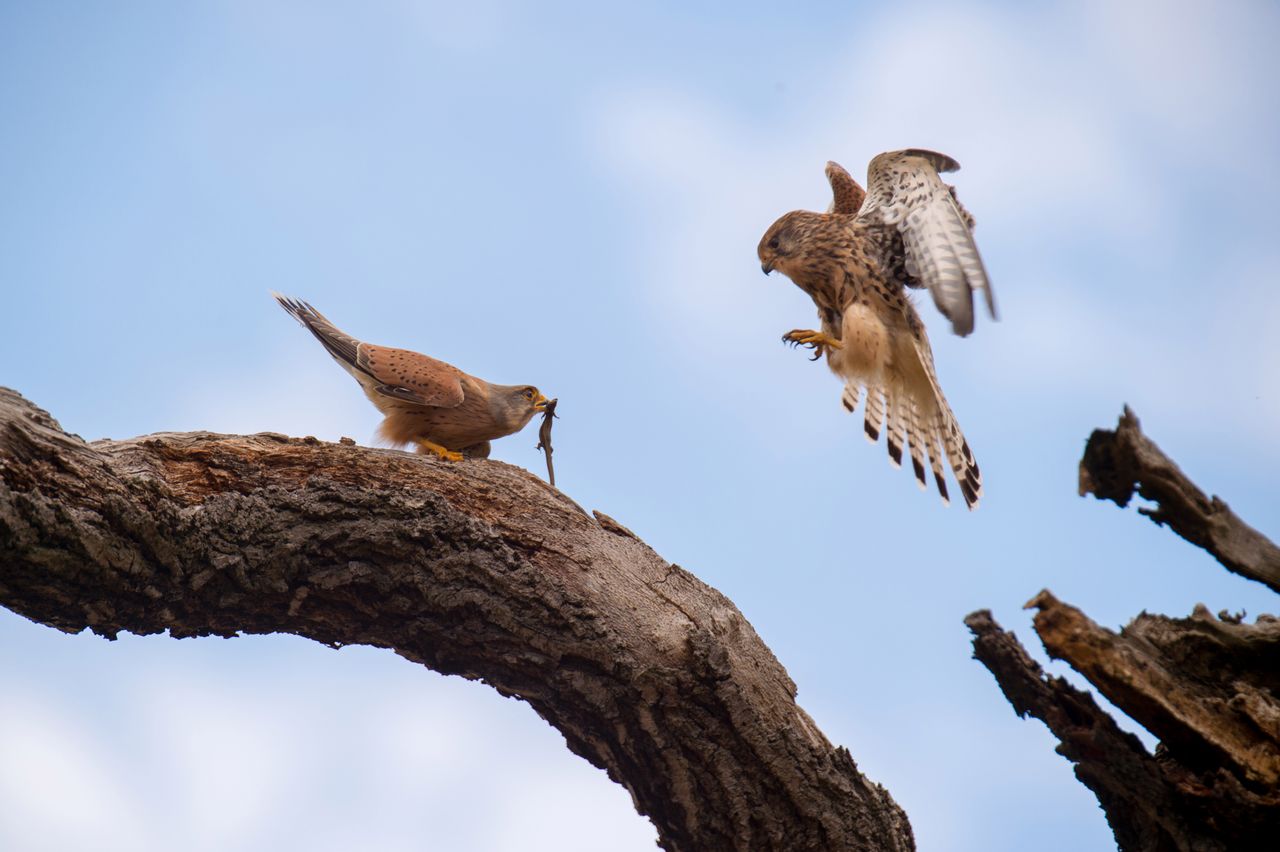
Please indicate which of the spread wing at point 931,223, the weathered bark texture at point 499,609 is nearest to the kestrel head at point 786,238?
the spread wing at point 931,223

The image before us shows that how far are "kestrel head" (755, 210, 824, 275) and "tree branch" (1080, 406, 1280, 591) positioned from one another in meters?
2.96

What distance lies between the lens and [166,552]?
2.98m

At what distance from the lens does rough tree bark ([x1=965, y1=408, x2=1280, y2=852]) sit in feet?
9.28

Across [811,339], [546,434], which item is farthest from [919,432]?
[546,434]

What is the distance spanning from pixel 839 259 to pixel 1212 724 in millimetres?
3236

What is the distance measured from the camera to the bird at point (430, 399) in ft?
14.3

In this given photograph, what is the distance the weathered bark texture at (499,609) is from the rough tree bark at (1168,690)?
0.64m

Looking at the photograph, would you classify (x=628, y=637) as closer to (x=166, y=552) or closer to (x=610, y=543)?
(x=610, y=543)

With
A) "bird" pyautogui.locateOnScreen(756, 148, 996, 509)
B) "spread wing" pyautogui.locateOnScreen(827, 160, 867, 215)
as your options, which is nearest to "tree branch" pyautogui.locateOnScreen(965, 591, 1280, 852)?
"bird" pyautogui.locateOnScreen(756, 148, 996, 509)

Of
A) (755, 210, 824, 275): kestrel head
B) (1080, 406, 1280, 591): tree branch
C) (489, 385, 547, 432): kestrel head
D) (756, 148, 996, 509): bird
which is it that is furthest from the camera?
(755, 210, 824, 275): kestrel head

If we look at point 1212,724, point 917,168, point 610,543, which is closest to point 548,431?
point 610,543

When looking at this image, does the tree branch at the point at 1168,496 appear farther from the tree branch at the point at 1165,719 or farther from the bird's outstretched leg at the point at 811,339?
the bird's outstretched leg at the point at 811,339

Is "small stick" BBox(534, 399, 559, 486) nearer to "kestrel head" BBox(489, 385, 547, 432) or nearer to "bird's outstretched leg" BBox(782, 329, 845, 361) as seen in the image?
"kestrel head" BBox(489, 385, 547, 432)

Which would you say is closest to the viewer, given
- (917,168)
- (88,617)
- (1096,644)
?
(1096,644)
